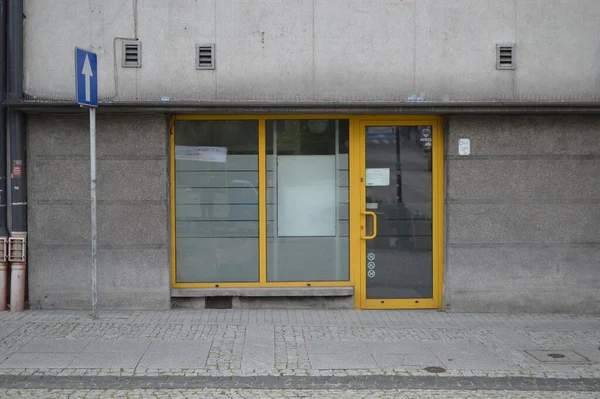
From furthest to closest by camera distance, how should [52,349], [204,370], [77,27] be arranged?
[77,27] → [52,349] → [204,370]

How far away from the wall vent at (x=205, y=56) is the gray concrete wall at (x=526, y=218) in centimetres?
337

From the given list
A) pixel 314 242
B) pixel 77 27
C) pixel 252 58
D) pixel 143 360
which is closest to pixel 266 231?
pixel 314 242

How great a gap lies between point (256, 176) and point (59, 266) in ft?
9.30

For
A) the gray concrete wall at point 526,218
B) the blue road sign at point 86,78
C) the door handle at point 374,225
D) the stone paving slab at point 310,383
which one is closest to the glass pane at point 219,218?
the door handle at point 374,225

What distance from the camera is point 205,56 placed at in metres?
9.10

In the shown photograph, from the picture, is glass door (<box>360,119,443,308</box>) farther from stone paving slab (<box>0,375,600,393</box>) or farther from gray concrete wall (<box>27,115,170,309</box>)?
stone paving slab (<box>0,375,600,393</box>)

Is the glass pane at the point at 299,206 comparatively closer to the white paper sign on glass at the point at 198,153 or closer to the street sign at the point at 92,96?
the white paper sign on glass at the point at 198,153

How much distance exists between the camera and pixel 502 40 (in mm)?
9211

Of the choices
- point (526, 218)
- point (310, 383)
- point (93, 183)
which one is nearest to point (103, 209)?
point (93, 183)

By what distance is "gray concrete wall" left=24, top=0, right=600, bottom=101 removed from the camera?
9.07m

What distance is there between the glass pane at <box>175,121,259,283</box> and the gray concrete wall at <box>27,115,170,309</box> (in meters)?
0.37

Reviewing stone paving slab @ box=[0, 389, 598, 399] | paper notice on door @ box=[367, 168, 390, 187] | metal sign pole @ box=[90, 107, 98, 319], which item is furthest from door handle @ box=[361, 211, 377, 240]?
metal sign pole @ box=[90, 107, 98, 319]

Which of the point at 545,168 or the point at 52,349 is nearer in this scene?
the point at 52,349

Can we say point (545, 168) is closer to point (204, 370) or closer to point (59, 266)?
point (204, 370)
